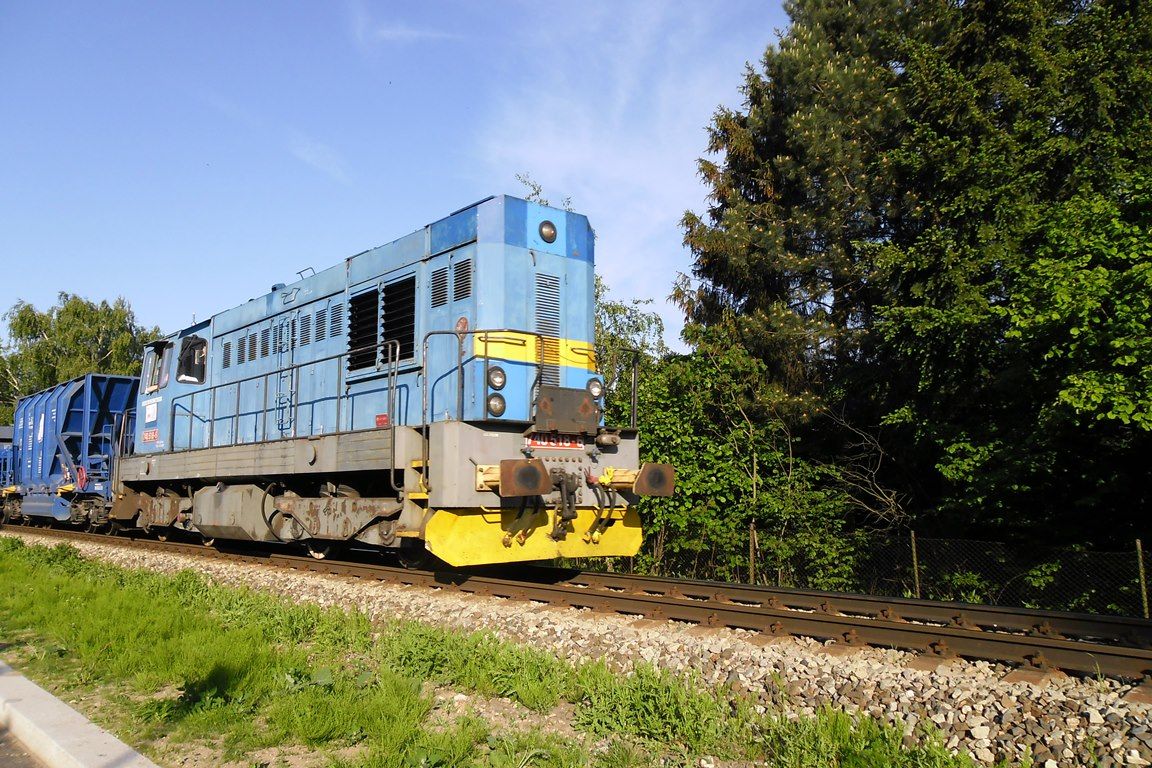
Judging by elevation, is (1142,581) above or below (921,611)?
above

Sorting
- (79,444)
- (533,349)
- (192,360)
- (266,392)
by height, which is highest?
(192,360)

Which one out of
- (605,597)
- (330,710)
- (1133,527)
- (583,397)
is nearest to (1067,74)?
(1133,527)

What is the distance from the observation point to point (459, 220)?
8.50 metres

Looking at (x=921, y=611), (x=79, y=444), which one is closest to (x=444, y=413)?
(x=921, y=611)

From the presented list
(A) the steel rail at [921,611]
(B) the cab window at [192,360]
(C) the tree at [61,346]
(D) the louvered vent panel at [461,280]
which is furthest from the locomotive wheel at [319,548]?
(C) the tree at [61,346]

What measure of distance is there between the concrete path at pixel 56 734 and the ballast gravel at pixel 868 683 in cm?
280

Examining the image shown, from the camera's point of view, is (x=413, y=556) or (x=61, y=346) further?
(x=61, y=346)

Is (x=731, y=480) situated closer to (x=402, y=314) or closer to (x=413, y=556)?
(x=413, y=556)

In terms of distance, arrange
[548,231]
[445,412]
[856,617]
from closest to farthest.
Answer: [856,617], [445,412], [548,231]

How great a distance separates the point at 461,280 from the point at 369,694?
15.5ft

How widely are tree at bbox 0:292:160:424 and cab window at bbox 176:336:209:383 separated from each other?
3234 cm

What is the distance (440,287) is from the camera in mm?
8547

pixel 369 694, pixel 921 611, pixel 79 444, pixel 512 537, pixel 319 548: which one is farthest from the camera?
pixel 79 444

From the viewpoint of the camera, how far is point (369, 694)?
4707mm
